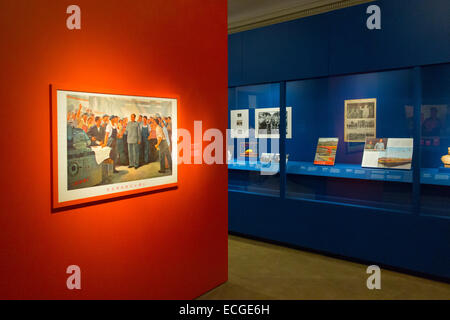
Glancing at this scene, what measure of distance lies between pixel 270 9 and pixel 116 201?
4.53 meters

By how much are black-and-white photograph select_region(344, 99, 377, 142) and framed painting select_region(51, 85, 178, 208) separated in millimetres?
2757

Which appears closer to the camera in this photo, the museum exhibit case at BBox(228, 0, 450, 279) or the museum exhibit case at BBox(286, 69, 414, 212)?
the museum exhibit case at BBox(228, 0, 450, 279)

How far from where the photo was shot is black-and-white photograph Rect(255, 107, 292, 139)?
541 centimetres

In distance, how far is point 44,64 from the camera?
234 cm

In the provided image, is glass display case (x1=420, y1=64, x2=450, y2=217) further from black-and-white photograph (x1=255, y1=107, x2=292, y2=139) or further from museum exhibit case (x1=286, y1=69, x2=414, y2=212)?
black-and-white photograph (x1=255, y1=107, x2=292, y2=139)

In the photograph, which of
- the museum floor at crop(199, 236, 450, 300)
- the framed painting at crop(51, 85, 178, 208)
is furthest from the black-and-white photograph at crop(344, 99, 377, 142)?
the framed painting at crop(51, 85, 178, 208)

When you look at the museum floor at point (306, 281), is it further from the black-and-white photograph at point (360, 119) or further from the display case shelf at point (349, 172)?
the black-and-white photograph at point (360, 119)

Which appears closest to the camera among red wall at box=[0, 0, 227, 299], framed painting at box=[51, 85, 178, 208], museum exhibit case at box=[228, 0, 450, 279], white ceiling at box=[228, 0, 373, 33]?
red wall at box=[0, 0, 227, 299]

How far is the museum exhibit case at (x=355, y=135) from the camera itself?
13.7 ft

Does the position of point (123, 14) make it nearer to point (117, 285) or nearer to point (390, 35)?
point (117, 285)

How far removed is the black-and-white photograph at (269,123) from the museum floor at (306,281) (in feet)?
5.67

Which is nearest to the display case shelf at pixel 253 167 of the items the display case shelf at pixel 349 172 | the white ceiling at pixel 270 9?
the display case shelf at pixel 349 172

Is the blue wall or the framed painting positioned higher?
the blue wall
